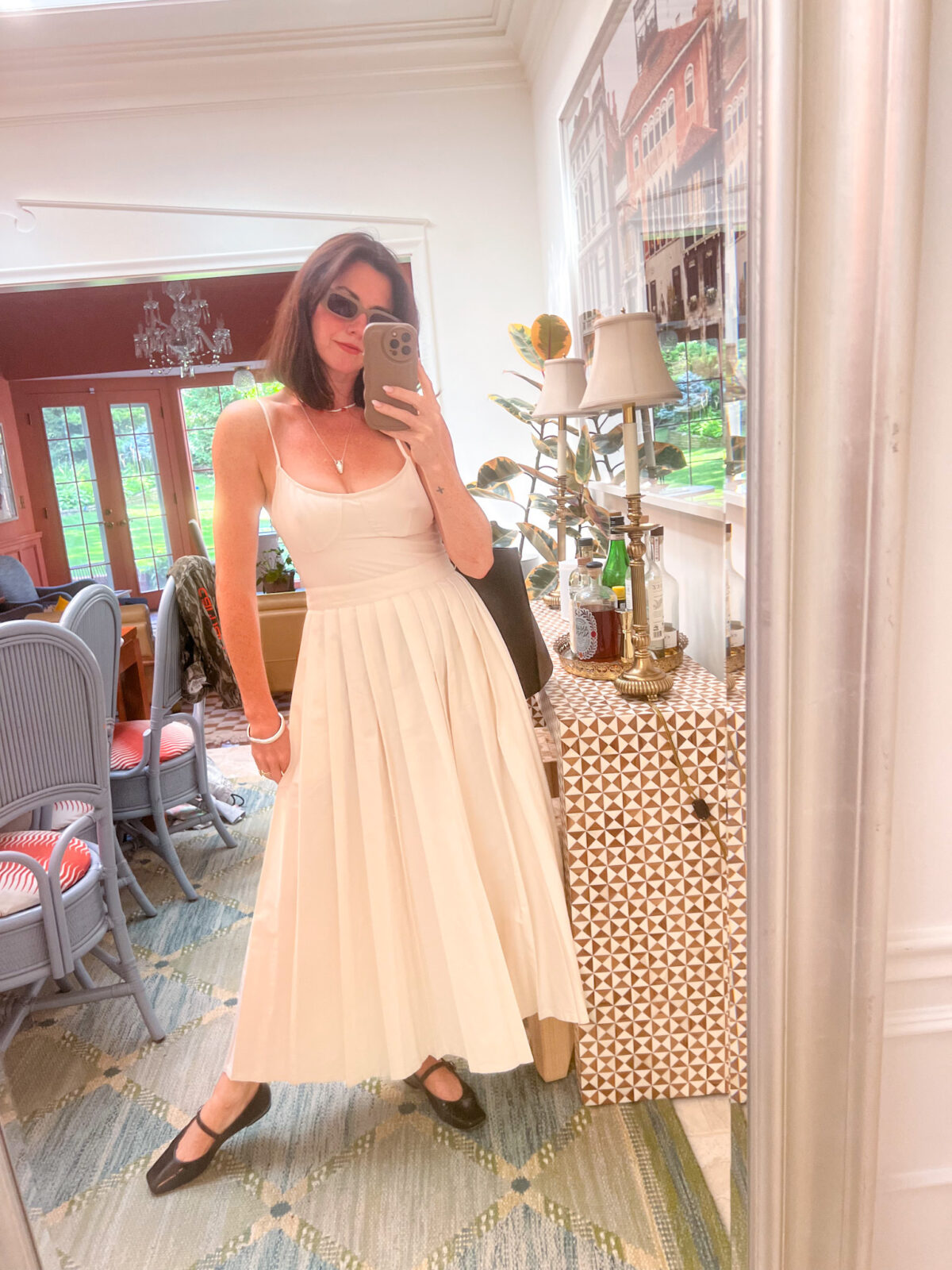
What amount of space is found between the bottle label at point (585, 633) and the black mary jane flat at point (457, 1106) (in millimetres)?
633

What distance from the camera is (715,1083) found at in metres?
1.17

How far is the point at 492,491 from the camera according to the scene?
3.32ft

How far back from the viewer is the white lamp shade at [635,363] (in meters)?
1.01

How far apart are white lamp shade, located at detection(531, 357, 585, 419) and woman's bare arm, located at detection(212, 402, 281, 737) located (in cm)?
35

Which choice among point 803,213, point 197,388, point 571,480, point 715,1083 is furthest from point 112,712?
point 803,213

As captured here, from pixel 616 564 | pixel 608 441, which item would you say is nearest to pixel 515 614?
pixel 616 564

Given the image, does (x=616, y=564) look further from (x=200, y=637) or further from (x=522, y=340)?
(x=200, y=637)

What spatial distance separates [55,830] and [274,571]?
62cm

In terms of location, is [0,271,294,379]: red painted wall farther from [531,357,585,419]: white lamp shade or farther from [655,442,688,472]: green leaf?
[655,442,688,472]: green leaf

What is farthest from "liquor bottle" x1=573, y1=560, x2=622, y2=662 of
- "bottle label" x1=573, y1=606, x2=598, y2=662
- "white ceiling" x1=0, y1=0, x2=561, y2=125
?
"white ceiling" x1=0, y1=0, x2=561, y2=125

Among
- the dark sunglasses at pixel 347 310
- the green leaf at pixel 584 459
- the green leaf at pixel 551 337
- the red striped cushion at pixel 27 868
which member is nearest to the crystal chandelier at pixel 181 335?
the dark sunglasses at pixel 347 310

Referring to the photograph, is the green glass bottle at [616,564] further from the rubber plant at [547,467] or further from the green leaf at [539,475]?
the green leaf at [539,475]

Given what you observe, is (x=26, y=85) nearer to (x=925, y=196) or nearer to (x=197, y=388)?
(x=197, y=388)

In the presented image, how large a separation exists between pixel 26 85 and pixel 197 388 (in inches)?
10.7
